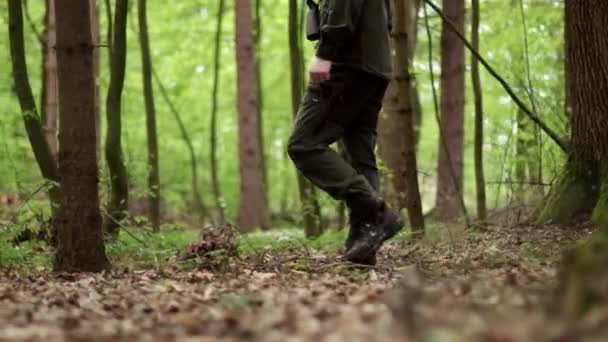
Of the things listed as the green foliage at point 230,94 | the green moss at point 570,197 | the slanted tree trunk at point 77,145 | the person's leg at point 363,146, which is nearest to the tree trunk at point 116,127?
the green foliage at point 230,94

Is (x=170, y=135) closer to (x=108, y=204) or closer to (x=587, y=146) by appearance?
(x=108, y=204)

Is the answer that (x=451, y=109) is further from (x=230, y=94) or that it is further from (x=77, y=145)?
(x=230, y=94)

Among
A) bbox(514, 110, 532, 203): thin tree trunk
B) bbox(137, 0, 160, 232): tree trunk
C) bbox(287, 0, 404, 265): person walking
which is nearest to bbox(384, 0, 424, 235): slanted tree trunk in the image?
bbox(287, 0, 404, 265): person walking

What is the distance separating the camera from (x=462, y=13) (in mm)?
13625

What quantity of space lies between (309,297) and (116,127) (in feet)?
16.5

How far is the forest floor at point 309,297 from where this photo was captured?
2.63m

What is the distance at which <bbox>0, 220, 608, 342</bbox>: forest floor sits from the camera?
2635 millimetres

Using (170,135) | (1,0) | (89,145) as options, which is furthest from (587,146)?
(170,135)

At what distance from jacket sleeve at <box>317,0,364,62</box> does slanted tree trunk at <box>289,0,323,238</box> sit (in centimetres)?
459

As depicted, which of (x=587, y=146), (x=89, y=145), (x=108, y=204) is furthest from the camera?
(x=108, y=204)

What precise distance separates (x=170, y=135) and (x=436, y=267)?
19.3m

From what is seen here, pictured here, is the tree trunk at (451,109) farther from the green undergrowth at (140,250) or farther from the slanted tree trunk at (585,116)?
the slanted tree trunk at (585,116)

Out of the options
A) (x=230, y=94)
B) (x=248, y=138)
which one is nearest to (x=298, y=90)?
(x=248, y=138)

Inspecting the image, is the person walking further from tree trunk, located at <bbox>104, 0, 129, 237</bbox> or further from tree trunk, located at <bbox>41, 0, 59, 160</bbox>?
tree trunk, located at <bbox>41, 0, 59, 160</bbox>
